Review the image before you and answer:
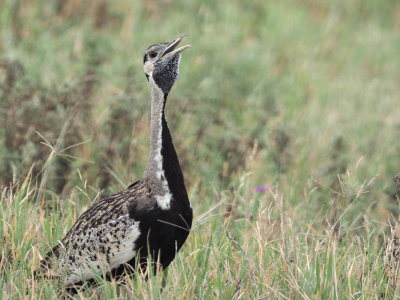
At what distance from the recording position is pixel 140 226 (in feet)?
12.5

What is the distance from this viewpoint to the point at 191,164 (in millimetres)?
6090

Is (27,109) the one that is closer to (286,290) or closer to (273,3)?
(286,290)

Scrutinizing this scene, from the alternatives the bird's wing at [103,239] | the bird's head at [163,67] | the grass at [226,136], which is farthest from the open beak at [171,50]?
Answer: the grass at [226,136]

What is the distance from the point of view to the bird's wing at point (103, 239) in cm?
384

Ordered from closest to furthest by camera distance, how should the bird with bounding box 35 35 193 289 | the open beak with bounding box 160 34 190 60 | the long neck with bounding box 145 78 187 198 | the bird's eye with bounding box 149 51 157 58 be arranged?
the bird with bounding box 35 35 193 289 < the long neck with bounding box 145 78 187 198 < the open beak with bounding box 160 34 190 60 < the bird's eye with bounding box 149 51 157 58

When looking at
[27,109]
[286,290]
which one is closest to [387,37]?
[27,109]

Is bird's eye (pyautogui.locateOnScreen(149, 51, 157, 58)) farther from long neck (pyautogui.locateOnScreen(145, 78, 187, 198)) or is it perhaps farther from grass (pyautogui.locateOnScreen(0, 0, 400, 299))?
grass (pyautogui.locateOnScreen(0, 0, 400, 299))

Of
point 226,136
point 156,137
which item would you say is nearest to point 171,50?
point 156,137

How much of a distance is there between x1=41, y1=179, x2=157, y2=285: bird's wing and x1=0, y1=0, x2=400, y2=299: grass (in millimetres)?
128

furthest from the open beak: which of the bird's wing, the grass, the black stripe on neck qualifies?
the grass

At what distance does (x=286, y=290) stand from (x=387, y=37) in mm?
7779

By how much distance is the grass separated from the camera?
3975mm

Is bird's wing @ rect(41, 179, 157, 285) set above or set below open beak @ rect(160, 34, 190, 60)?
→ below

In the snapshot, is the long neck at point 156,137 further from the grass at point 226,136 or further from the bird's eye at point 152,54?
the grass at point 226,136
